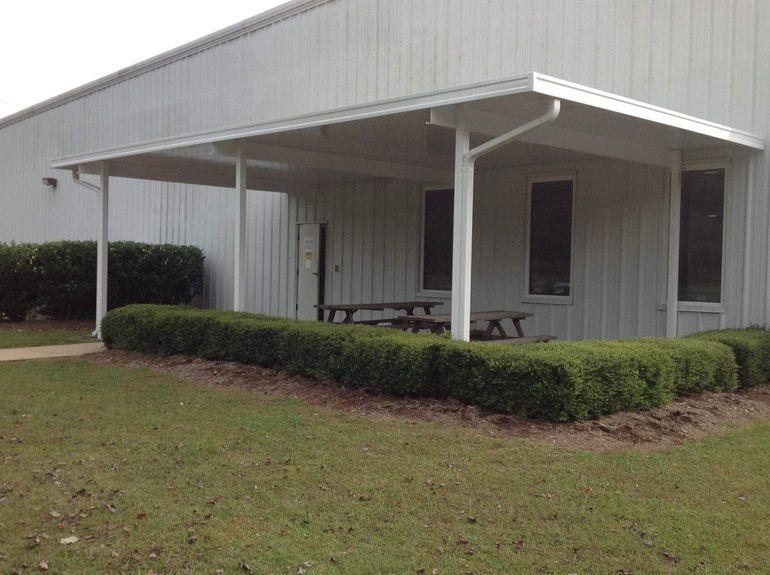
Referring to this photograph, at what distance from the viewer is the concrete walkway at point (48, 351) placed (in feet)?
36.8

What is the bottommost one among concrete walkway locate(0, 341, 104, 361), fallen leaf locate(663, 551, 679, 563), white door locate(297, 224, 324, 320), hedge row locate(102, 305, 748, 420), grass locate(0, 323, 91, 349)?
fallen leaf locate(663, 551, 679, 563)

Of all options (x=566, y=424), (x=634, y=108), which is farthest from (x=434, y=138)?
(x=566, y=424)

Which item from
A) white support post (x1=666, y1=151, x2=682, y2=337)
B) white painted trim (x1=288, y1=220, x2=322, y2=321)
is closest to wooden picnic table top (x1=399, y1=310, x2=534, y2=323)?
white support post (x1=666, y1=151, x2=682, y2=337)

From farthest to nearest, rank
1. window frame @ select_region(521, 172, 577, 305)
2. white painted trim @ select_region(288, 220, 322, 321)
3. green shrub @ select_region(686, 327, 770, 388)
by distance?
white painted trim @ select_region(288, 220, 322, 321) → window frame @ select_region(521, 172, 577, 305) → green shrub @ select_region(686, 327, 770, 388)

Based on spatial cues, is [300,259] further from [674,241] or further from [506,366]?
[506,366]

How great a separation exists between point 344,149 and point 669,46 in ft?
14.6

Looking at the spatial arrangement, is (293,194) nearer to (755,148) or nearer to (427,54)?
(427,54)

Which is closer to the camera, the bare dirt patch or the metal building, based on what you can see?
the bare dirt patch

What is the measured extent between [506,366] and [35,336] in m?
9.73

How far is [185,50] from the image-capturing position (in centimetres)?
1867

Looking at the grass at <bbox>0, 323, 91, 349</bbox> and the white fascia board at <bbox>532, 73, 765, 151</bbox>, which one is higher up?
the white fascia board at <bbox>532, 73, 765, 151</bbox>

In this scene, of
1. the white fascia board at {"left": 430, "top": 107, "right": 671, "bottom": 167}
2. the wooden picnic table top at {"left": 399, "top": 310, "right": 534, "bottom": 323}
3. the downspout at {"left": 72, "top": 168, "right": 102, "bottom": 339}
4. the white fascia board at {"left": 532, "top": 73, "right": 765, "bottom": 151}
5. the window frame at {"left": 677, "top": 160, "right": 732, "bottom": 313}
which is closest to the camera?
the white fascia board at {"left": 532, "top": 73, "right": 765, "bottom": 151}

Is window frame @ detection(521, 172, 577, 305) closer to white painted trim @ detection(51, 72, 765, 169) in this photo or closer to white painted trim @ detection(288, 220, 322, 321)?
white painted trim @ detection(51, 72, 765, 169)

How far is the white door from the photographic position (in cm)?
1561
